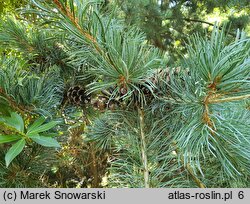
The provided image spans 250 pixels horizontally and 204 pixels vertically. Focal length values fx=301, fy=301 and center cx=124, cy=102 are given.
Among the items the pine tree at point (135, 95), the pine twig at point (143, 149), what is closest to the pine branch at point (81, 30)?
the pine tree at point (135, 95)

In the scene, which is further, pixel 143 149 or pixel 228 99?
pixel 143 149

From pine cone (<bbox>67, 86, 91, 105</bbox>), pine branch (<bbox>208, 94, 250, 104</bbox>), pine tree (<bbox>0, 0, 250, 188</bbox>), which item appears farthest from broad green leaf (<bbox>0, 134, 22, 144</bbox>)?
pine branch (<bbox>208, 94, 250, 104</bbox>)

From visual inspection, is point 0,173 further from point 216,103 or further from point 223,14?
point 223,14

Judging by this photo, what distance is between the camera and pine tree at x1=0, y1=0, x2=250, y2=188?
0.31 metres

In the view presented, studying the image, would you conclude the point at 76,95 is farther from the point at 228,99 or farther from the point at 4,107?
the point at 228,99

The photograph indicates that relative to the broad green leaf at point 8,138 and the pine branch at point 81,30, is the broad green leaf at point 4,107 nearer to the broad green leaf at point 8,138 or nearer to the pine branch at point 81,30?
the broad green leaf at point 8,138

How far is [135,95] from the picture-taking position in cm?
39

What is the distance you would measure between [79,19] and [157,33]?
781 mm

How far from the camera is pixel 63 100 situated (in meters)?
0.49

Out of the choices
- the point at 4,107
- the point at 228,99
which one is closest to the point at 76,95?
the point at 4,107

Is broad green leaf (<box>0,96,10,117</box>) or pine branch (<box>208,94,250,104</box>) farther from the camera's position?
broad green leaf (<box>0,96,10,117</box>)

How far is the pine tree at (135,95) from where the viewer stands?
0.31 m

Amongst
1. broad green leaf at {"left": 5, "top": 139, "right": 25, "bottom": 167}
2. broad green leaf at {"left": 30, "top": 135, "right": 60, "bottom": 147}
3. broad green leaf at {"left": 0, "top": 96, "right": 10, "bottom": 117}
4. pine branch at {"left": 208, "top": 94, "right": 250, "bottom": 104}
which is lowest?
broad green leaf at {"left": 5, "top": 139, "right": 25, "bottom": 167}

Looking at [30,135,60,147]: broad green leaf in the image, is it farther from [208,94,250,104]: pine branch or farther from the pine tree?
[208,94,250,104]: pine branch
